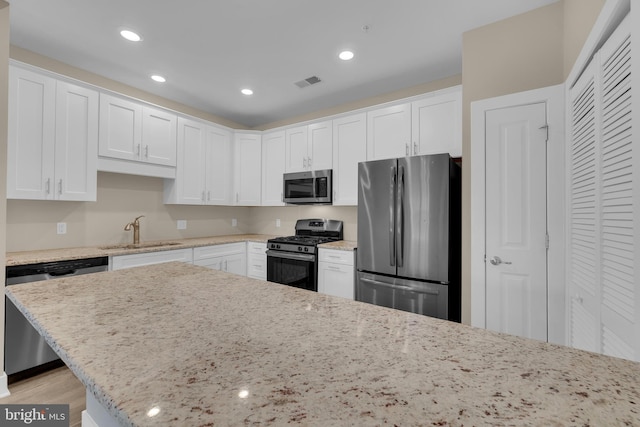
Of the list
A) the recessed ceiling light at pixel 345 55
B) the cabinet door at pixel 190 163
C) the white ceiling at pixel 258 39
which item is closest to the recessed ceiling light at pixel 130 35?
the white ceiling at pixel 258 39

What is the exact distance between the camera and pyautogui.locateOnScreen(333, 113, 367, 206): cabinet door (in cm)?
332

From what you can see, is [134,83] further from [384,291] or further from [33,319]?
[384,291]

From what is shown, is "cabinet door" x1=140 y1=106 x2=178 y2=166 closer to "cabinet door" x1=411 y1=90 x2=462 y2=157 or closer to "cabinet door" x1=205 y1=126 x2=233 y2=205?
"cabinet door" x1=205 y1=126 x2=233 y2=205

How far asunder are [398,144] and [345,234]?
1344mm

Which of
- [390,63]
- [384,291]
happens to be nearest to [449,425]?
[384,291]

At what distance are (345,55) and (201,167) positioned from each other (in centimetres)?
220

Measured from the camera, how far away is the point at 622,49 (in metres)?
1.08

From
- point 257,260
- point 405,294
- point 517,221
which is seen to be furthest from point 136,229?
point 517,221

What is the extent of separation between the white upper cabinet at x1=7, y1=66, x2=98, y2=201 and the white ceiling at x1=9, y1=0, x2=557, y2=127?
41 centimetres

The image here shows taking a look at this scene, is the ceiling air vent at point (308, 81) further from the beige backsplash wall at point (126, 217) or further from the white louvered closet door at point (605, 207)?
the white louvered closet door at point (605, 207)

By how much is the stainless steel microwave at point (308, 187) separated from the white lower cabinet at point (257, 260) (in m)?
0.71

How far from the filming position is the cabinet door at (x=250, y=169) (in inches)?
164

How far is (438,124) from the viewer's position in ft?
9.25

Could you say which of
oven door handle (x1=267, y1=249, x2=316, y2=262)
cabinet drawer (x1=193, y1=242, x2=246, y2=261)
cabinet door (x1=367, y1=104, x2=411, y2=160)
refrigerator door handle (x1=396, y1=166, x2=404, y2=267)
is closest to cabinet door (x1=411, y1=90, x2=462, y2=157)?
cabinet door (x1=367, y1=104, x2=411, y2=160)
